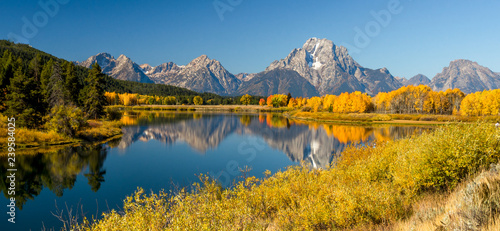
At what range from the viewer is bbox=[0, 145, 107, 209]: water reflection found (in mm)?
26062

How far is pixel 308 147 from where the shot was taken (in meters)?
54.2

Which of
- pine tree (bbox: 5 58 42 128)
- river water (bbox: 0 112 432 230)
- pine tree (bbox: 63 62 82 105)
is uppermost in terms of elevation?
pine tree (bbox: 63 62 82 105)

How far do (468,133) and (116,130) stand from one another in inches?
2656

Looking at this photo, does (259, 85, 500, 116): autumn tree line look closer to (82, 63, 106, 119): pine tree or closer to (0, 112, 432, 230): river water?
(0, 112, 432, 230): river water

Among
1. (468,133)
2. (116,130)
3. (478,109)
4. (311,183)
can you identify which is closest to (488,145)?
(468,133)

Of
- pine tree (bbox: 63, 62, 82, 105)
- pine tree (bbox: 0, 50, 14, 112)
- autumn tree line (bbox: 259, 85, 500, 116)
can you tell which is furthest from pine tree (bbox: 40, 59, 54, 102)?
autumn tree line (bbox: 259, 85, 500, 116)

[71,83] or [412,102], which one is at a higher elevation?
[71,83]

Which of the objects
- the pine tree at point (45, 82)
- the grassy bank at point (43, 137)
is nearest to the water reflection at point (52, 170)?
the grassy bank at point (43, 137)

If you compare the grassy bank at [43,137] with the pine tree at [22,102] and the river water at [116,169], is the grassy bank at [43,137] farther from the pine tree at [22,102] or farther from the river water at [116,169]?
the river water at [116,169]

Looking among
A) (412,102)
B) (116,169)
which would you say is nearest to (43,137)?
(116,169)

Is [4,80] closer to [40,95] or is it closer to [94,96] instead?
[40,95]

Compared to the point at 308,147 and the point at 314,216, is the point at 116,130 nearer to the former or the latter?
the point at 308,147

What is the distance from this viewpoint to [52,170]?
3155cm

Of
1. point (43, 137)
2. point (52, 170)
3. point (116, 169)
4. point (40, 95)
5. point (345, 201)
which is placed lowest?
point (116, 169)
